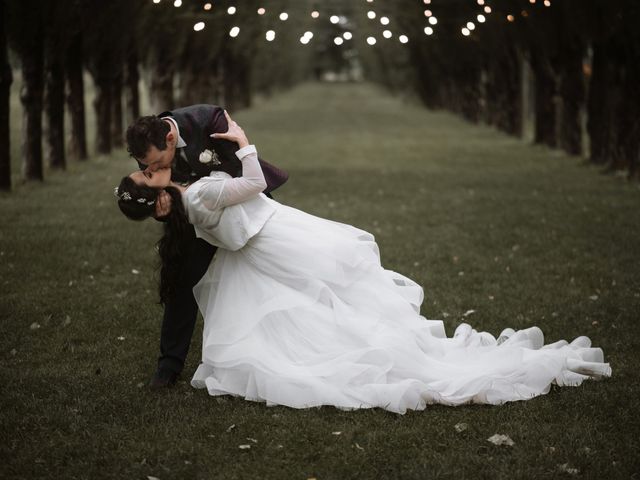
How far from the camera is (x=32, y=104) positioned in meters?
16.9

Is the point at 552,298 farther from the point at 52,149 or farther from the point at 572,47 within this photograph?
the point at 572,47

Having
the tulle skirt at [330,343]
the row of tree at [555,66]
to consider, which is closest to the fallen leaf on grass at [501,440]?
the tulle skirt at [330,343]

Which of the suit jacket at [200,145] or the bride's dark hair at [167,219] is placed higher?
the suit jacket at [200,145]

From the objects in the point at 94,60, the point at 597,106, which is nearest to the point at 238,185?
the point at 597,106

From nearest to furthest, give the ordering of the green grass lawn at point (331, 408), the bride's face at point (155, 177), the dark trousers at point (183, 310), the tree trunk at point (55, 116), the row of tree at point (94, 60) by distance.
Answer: the green grass lawn at point (331, 408) → the bride's face at point (155, 177) → the dark trousers at point (183, 310) → the row of tree at point (94, 60) → the tree trunk at point (55, 116)

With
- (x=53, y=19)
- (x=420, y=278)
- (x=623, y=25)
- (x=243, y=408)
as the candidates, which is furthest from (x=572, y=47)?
(x=243, y=408)

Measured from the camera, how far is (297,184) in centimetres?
1716

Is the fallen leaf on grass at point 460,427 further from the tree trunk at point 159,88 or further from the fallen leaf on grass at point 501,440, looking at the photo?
the tree trunk at point 159,88

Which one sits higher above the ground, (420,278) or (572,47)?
(572,47)

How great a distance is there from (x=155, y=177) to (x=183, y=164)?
8.2 inches

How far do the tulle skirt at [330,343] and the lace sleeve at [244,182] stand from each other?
37 cm

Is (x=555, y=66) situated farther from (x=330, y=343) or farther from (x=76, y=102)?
(x=330, y=343)

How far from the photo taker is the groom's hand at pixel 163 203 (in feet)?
17.9

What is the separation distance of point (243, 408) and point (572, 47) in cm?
1886
